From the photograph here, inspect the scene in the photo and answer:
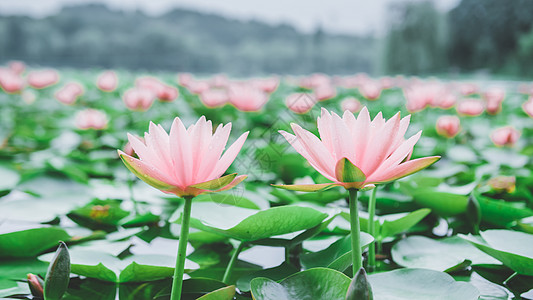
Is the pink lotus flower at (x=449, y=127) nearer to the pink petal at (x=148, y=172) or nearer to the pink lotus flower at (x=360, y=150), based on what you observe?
the pink lotus flower at (x=360, y=150)

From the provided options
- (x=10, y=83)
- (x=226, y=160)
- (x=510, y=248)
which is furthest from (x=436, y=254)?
(x=10, y=83)

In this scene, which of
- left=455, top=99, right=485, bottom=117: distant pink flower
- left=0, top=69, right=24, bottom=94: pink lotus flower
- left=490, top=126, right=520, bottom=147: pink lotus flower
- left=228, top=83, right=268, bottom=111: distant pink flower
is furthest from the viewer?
left=0, top=69, right=24, bottom=94: pink lotus flower

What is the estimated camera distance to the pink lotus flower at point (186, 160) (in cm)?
42

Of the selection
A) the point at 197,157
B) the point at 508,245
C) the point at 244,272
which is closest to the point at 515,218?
the point at 508,245

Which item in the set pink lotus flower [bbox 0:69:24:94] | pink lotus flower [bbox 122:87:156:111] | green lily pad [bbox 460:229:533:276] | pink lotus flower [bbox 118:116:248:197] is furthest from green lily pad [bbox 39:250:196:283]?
pink lotus flower [bbox 0:69:24:94]

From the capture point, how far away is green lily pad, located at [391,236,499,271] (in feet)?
2.07

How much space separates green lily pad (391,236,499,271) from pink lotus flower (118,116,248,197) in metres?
0.36

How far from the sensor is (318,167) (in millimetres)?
→ 451

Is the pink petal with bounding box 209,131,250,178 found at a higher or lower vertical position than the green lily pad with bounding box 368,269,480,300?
higher

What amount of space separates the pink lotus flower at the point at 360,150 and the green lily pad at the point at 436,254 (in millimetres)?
263

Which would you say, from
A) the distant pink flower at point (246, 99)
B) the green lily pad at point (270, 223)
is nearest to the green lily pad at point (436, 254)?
the green lily pad at point (270, 223)

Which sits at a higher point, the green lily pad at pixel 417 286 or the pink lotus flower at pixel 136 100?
the pink lotus flower at pixel 136 100

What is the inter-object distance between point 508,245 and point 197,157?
1.49 ft

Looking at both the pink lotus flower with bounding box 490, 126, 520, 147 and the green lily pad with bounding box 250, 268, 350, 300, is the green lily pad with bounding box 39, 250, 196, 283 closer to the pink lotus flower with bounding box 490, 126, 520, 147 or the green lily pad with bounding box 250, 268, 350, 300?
the green lily pad with bounding box 250, 268, 350, 300
